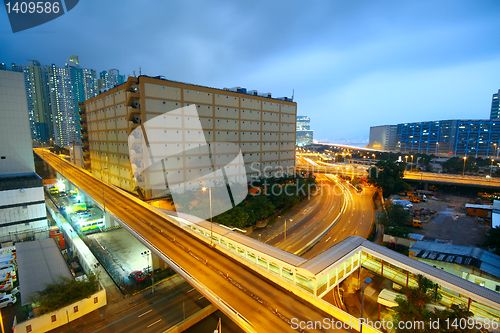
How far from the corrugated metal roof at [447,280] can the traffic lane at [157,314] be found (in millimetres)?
14069

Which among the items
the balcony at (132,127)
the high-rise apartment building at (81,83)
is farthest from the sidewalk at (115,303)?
the high-rise apartment building at (81,83)

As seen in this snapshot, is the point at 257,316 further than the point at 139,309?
No

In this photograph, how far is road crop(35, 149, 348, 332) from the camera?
10092 millimetres

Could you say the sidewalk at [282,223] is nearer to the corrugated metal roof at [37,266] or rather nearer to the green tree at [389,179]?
the green tree at [389,179]

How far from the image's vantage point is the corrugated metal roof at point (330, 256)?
12242mm

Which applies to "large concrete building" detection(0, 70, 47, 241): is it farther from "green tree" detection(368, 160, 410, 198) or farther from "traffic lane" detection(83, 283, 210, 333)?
"green tree" detection(368, 160, 410, 198)

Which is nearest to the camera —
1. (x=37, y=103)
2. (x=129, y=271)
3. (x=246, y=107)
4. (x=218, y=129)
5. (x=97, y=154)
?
(x=129, y=271)

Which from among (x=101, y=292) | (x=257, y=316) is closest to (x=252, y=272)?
(x=257, y=316)

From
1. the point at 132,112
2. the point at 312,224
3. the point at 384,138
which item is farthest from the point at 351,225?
the point at 384,138

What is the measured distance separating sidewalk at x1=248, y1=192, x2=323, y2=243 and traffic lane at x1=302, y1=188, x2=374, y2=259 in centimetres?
526

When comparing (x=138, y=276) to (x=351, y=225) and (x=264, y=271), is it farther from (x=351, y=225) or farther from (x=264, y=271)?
(x=351, y=225)

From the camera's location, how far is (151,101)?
1261 inches

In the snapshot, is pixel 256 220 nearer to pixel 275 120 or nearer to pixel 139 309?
pixel 139 309

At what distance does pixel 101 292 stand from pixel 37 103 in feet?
498
